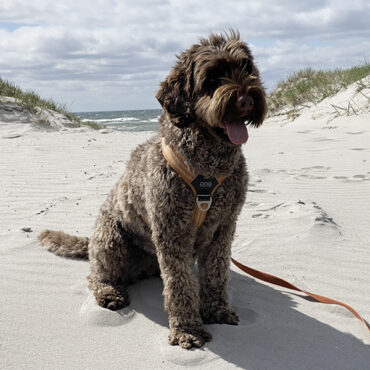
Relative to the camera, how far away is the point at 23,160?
9.51m

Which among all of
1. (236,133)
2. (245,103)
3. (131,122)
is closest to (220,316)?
(236,133)

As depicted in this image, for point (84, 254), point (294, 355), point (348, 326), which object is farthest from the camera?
point (84, 254)

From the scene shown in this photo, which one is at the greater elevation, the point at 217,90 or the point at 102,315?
the point at 217,90

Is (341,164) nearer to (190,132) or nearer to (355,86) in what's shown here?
(190,132)

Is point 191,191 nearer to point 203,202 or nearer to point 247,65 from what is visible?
point 203,202

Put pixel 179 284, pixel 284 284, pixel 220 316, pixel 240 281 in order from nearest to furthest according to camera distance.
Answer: pixel 179 284, pixel 220 316, pixel 284 284, pixel 240 281

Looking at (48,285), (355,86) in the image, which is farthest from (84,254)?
(355,86)

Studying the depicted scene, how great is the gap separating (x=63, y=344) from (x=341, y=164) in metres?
6.50

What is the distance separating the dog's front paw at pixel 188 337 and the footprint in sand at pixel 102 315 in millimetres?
472

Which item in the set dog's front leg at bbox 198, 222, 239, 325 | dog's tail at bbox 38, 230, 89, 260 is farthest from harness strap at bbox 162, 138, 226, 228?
dog's tail at bbox 38, 230, 89, 260

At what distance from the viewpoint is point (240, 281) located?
4.45 meters

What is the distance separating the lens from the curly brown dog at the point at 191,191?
10.1 ft

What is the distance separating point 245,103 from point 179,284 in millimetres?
1394

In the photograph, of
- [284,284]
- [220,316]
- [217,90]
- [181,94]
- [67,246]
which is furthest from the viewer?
[67,246]
